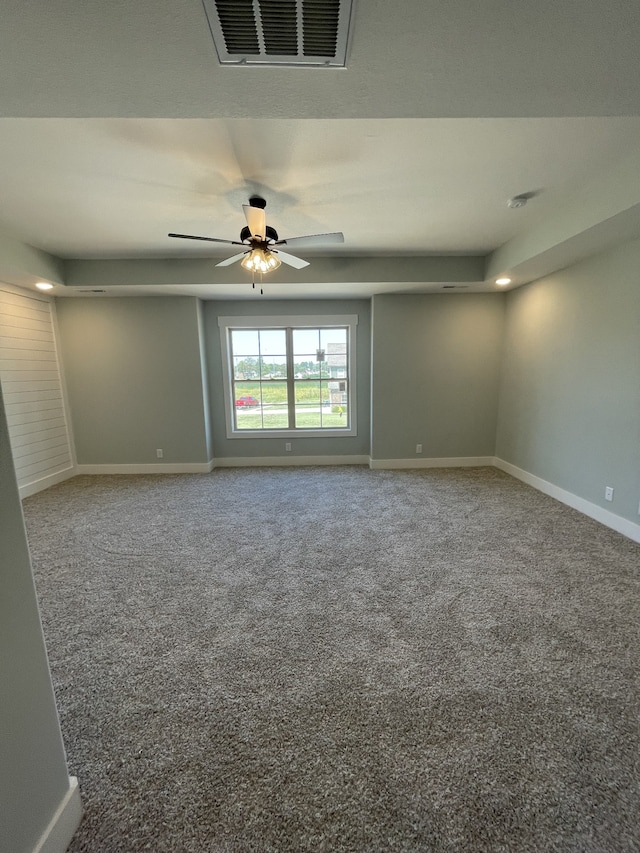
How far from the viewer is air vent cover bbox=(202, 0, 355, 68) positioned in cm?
99

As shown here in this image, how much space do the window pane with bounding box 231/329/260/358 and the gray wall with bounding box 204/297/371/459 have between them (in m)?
0.23

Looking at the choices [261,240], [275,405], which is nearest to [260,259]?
[261,240]

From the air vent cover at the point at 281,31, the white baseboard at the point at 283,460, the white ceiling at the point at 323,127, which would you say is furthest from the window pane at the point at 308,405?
the air vent cover at the point at 281,31

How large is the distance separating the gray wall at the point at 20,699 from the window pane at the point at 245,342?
13.9 feet

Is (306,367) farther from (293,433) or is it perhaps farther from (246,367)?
(293,433)

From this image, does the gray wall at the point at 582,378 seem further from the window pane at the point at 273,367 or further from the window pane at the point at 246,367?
the window pane at the point at 246,367

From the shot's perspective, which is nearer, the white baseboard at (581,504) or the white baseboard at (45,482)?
the white baseboard at (581,504)

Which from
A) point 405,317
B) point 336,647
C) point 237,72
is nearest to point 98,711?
point 336,647

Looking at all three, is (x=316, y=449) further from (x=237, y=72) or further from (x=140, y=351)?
(x=237, y=72)

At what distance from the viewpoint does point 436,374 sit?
468cm

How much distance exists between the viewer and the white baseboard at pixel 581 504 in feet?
9.14

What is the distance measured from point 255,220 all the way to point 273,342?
8.39ft

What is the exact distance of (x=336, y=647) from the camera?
1.71 metres

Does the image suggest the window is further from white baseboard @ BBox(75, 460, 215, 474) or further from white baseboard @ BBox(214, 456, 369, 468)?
white baseboard @ BBox(75, 460, 215, 474)
